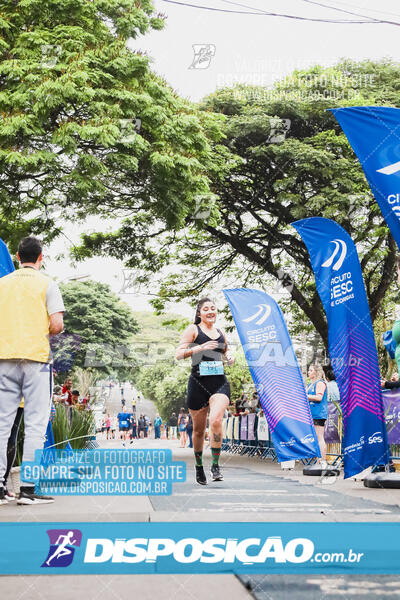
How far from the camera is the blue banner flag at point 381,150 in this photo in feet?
17.0

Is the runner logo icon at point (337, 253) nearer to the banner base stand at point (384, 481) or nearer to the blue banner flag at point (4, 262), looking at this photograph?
the banner base stand at point (384, 481)

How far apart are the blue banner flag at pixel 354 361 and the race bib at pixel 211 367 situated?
4.58 ft

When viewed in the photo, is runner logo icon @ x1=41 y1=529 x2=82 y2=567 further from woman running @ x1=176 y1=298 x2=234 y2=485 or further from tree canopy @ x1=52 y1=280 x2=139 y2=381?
tree canopy @ x1=52 y1=280 x2=139 y2=381

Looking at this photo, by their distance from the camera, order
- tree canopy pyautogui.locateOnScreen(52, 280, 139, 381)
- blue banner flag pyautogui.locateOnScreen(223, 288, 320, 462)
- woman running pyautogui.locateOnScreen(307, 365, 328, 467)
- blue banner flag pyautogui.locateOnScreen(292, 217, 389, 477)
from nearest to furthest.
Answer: blue banner flag pyautogui.locateOnScreen(292, 217, 389, 477) < blue banner flag pyautogui.locateOnScreen(223, 288, 320, 462) < woman running pyautogui.locateOnScreen(307, 365, 328, 467) < tree canopy pyautogui.locateOnScreen(52, 280, 139, 381)

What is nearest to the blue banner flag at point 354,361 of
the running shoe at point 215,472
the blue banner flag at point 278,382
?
the running shoe at point 215,472

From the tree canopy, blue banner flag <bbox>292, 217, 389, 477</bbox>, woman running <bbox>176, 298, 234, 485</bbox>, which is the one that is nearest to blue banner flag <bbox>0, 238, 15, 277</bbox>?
woman running <bbox>176, 298, 234, 485</bbox>

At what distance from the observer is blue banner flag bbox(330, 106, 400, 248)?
17.0 feet

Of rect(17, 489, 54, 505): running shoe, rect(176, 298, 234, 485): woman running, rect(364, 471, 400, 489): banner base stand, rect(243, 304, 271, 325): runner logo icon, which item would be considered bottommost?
rect(364, 471, 400, 489): banner base stand

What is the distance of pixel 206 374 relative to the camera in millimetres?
6617

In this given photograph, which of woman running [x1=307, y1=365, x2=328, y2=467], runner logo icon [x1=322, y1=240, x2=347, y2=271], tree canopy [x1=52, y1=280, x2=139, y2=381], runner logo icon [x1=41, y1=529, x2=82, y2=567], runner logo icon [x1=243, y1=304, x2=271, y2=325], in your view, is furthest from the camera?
tree canopy [x1=52, y1=280, x2=139, y2=381]

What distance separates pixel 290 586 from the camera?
2.52 metres

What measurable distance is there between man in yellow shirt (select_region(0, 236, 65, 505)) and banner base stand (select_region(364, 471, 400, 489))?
3599mm

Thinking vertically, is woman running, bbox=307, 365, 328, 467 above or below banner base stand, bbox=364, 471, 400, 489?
above

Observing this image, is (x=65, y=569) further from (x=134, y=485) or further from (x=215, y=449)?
(x=215, y=449)
